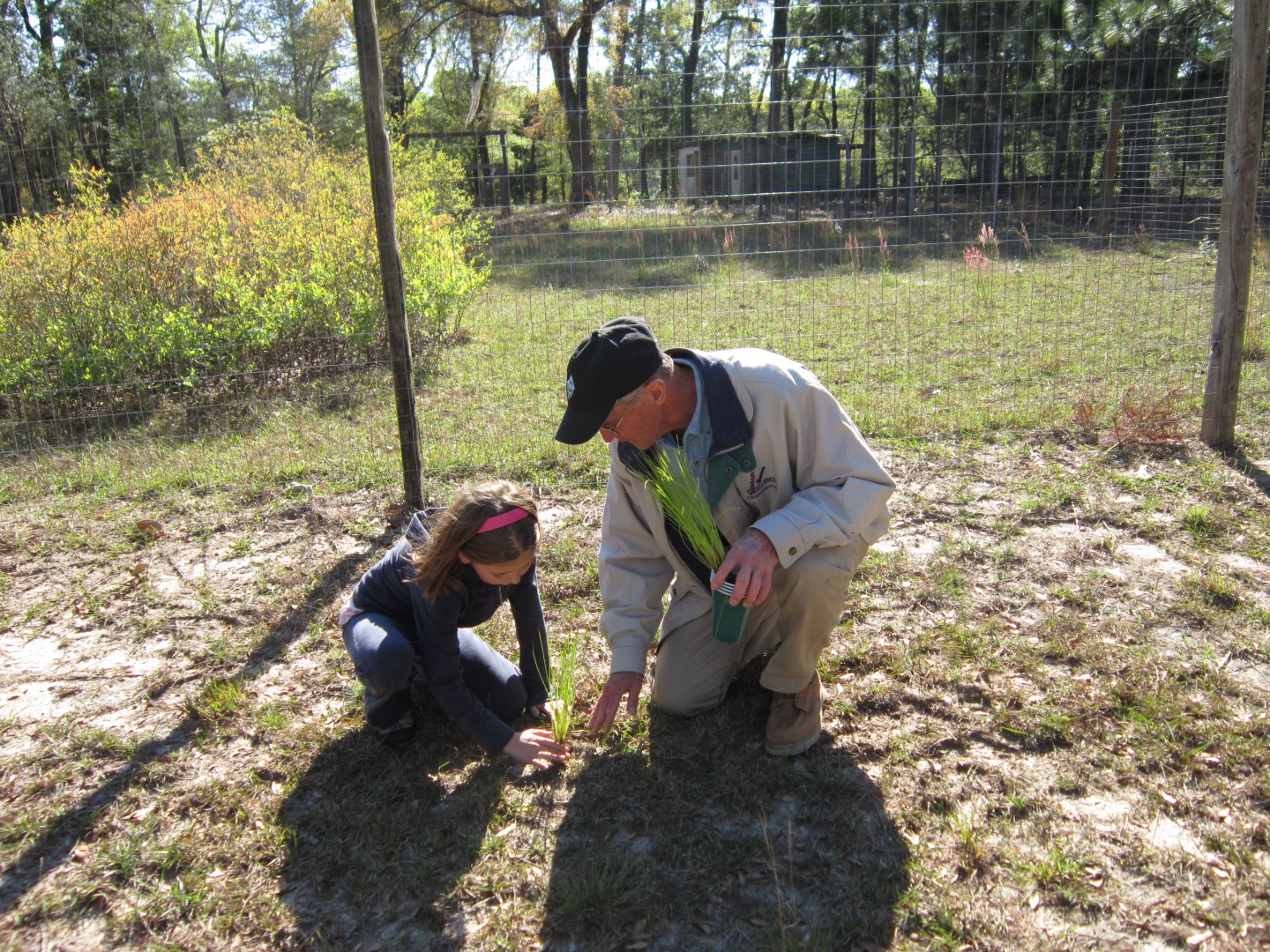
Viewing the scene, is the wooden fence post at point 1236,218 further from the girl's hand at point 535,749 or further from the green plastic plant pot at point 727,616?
the girl's hand at point 535,749

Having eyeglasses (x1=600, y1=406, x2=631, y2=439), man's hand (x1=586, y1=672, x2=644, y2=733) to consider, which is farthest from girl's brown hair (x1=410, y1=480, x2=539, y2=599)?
man's hand (x1=586, y1=672, x2=644, y2=733)

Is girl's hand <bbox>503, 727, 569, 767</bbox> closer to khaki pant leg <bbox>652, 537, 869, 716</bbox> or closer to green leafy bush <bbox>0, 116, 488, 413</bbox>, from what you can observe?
khaki pant leg <bbox>652, 537, 869, 716</bbox>

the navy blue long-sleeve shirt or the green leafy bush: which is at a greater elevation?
the green leafy bush

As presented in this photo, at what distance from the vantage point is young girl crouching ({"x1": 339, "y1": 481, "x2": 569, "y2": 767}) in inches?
102

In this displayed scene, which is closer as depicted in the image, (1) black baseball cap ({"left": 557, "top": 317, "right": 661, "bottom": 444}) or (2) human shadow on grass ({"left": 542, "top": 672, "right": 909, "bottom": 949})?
(2) human shadow on grass ({"left": 542, "top": 672, "right": 909, "bottom": 949})

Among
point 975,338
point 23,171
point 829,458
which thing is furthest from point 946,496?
point 23,171

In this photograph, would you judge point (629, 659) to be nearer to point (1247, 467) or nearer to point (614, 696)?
point (614, 696)

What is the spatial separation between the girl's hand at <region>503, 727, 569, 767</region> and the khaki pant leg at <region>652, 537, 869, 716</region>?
15.6 inches

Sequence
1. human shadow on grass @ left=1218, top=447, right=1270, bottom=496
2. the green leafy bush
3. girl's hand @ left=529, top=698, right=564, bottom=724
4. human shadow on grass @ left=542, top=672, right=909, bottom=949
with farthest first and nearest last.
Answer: the green leafy bush, human shadow on grass @ left=1218, top=447, right=1270, bottom=496, girl's hand @ left=529, top=698, right=564, bottom=724, human shadow on grass @ left=542, top=672, right=909, bottom=949

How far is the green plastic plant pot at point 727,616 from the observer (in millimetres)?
2477

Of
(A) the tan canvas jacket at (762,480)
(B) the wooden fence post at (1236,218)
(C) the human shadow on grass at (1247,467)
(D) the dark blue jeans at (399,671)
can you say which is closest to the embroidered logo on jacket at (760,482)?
(A) the tan canvas jacket at (762,480)

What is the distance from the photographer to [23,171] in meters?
5.70

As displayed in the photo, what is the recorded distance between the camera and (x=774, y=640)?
3055 mm

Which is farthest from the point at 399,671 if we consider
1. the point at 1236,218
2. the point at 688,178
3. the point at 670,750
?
the point at 1236,218
